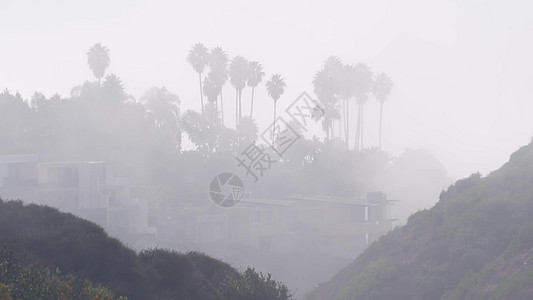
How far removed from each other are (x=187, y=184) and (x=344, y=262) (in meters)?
21.6

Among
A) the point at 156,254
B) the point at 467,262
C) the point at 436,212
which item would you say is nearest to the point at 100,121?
the point at 436,212

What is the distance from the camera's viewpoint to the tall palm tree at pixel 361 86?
416 ft

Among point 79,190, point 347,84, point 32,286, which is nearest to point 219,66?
point 347,84

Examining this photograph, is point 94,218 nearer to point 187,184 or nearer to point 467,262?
point 187,184

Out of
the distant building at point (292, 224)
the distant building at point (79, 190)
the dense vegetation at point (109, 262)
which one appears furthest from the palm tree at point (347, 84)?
the dense vegetation at point (109, 262)

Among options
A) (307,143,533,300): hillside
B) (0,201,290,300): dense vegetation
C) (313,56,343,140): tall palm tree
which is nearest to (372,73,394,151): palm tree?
(313,56,343,140): tall palm tree

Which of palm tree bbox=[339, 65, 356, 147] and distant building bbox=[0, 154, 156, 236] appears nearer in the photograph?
distant building bbox=[0, 154, 156, 236]

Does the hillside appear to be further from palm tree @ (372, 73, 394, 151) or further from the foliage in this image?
palm tree @ (372, 73, 394, 151)

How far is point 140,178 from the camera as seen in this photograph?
301ft

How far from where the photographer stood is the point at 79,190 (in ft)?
221

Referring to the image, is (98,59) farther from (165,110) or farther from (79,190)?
(79,190)
